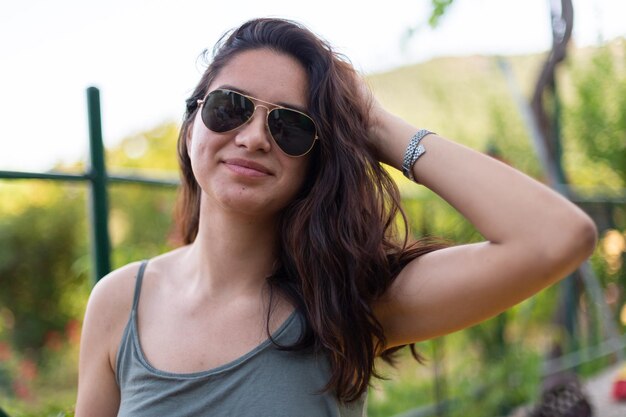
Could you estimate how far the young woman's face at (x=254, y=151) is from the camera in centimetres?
154

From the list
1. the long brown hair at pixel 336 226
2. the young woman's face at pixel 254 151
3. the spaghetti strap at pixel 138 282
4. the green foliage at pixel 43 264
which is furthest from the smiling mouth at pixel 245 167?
the green foliage at pixel 43 264

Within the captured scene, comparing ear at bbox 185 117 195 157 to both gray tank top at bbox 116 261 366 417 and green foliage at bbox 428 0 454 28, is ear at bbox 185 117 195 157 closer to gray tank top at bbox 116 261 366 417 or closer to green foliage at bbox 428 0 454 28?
gray tank top at bbox 116 261 366 417

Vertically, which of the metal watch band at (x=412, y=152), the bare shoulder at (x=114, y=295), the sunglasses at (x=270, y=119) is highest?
the sunglasses at (x=270, y=119)

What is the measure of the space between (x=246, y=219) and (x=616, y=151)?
560cm

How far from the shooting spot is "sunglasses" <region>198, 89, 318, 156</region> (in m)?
1.55

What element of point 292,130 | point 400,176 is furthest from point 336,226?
point 400,176

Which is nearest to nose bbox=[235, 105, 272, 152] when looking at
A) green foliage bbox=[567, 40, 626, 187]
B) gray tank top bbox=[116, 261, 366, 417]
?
gray tank top bbox=[116, 261, 366, 417]

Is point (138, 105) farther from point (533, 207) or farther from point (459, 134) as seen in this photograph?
point (533, 207)

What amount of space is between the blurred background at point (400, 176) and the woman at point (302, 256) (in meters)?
2.45

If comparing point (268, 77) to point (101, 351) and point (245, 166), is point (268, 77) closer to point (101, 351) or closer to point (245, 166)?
point (245, 166)

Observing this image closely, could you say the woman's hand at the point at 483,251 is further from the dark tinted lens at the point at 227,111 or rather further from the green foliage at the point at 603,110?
the green foliage at the point at 603,110

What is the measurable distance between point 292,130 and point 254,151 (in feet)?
0.28

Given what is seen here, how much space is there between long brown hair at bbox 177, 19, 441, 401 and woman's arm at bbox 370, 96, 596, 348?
0.07 metres

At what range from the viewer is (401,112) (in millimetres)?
5512
